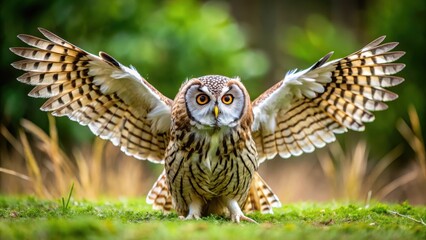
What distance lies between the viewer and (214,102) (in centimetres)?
600

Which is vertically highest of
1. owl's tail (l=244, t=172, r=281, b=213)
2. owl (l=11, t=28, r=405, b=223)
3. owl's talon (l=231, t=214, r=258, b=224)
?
owl (l=11, t=28, r=405, b=223)

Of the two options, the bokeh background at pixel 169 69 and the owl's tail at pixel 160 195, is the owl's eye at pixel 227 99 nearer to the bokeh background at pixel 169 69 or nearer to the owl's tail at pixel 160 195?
the owl's tail at pixel 160 195

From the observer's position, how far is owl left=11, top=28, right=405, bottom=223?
6.12 metres

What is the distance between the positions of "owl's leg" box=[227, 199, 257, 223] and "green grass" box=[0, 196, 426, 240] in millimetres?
139

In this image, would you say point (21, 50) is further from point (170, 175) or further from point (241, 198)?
point (241, 198)

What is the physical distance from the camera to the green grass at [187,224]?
435 centimetres

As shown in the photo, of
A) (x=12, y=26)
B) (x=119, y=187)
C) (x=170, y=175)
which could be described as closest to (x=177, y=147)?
(x=170, y=175)

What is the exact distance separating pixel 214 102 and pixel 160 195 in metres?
1.71

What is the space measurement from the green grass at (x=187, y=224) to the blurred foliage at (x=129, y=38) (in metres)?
4.62

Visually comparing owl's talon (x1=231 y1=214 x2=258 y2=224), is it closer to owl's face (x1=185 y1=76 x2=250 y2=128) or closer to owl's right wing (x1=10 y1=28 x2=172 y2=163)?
owl's face (x1=185 y1=76 x2=250 y2=128)

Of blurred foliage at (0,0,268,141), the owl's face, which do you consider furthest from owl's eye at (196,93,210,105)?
blurred foliage at (0,0,268,141)

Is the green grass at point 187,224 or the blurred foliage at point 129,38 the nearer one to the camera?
the green grass at point 187,224

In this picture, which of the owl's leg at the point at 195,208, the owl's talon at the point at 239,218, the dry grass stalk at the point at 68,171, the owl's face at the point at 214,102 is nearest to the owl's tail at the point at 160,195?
the owl's leg at the point at 195,208

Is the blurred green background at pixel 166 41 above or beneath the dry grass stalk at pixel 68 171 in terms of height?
above
